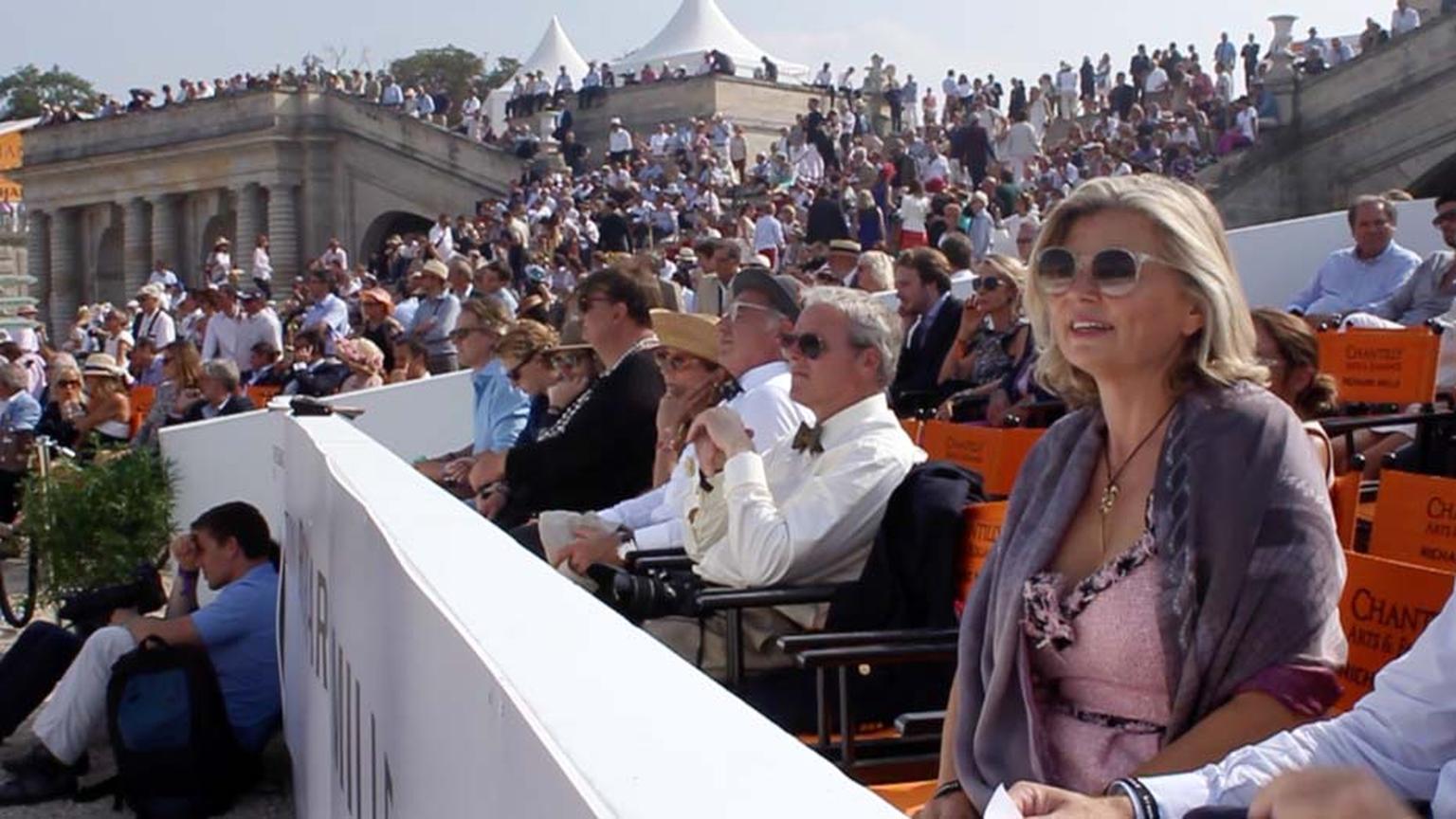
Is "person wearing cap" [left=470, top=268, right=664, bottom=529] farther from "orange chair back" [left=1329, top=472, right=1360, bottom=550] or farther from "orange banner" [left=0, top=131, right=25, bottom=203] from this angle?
"orange banner" [left=0, top=131, right=25, bottom=203]

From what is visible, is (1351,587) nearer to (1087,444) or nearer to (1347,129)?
(1087,444)

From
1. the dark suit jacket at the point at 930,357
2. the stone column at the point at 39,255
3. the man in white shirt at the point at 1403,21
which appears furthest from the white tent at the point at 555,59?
the dark suit jacket at the point at 930,357

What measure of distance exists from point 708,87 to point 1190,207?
43689mm

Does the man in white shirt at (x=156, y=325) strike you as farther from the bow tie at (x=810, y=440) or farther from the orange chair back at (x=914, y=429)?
the bow tie at (x=810, y=440)

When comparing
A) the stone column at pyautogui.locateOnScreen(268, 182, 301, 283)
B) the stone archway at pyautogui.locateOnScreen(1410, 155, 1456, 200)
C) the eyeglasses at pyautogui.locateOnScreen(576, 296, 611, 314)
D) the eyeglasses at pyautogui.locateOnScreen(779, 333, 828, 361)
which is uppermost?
the stone column at pyautogui.locateOnScreen(268, 182, 301, 283)

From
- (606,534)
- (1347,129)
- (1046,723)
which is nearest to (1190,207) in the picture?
(1046,723)

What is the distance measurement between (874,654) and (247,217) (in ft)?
155

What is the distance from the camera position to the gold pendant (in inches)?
118

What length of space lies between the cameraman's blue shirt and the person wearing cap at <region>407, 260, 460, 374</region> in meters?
7.92

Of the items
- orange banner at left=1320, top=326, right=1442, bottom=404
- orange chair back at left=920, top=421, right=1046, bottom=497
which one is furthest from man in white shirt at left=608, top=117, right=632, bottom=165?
orange chair back at left=920, top=421, right=1046, bottom=497

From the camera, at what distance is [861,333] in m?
4.77

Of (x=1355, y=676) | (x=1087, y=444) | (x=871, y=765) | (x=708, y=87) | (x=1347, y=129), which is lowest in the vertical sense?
(x=871, y=765)

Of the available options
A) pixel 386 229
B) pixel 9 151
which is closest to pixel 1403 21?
pixel 386 229

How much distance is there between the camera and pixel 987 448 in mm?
6402
